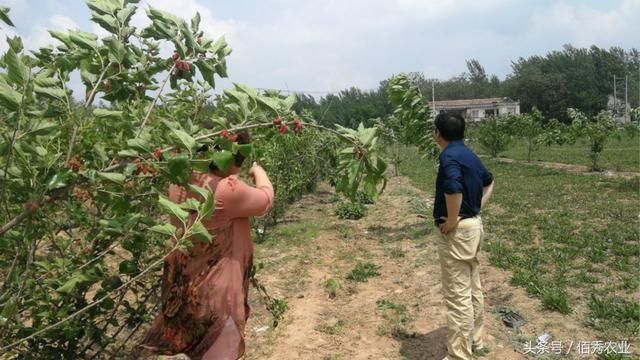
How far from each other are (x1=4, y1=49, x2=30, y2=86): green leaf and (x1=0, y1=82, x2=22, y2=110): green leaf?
0.09 ft

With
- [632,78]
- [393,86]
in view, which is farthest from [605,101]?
[393,86]

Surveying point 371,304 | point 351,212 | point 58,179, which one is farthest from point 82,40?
point 351,212

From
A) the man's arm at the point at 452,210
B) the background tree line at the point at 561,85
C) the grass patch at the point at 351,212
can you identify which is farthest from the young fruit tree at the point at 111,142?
the background tree line at the point at 561,85

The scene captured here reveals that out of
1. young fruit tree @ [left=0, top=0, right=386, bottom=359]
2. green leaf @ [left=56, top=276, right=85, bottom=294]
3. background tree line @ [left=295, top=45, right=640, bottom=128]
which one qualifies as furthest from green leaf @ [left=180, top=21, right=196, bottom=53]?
background tree line @ [left=295, top=45, right=640, bottom=128]

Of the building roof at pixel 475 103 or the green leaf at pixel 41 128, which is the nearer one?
the green leaf at pixel 41 128

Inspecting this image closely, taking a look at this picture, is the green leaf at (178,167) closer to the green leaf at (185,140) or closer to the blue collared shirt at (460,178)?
the green leaf at (185,140)

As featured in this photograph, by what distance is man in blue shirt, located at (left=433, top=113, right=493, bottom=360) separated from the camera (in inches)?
128

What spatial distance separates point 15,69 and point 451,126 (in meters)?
2.64

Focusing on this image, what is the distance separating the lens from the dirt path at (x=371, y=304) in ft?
12.7

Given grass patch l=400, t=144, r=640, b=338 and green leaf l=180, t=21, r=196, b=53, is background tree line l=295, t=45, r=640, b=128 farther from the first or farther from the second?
green leaf l=180, t=21, r=196, b=53

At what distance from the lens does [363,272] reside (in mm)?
5617

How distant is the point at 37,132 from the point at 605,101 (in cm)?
6662

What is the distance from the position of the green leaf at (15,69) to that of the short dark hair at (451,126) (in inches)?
102

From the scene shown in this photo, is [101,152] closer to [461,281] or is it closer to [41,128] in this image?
[41,128]
